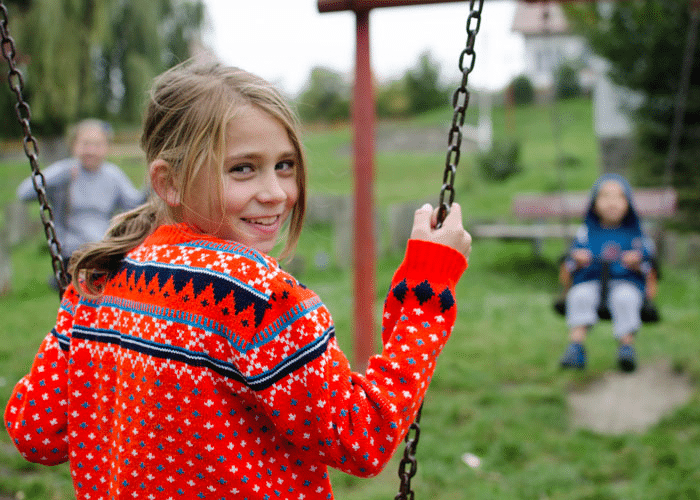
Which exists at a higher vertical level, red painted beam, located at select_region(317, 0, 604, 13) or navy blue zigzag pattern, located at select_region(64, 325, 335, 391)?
red painted beam, located at select_region(317, 0, 604, 13)

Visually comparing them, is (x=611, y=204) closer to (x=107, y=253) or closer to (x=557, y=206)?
(x=107, y=253)

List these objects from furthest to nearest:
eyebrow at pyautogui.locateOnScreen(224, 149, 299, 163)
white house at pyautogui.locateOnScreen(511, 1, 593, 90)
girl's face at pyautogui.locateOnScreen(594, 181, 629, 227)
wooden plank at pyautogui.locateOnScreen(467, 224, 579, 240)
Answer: white house at pyautogui.locateOnScreen(511, 1, 593, 90), wooden plank at pyautogui.locateOnScreen(467, 224, 579, 240), girl's face at pyautogui.locateOnScreen(594, 181, 629, 227), eyebrow at pyautogui.locateOnScreen(224, 149, 299, 163)

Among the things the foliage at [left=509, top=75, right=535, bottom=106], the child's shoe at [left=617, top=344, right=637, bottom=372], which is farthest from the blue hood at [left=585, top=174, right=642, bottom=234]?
the foliage at [left=509, top=75, right=535, bottom=106]

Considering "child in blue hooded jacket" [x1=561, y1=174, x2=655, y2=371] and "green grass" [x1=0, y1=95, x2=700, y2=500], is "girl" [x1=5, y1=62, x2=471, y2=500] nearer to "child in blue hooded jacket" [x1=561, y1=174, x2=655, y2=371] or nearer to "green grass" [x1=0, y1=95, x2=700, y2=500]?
"green grass" [x1=0, y1=95, x2=700, y2=500]

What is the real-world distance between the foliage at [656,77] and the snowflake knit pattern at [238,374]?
920 centimetres

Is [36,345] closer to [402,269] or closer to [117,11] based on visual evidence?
[402,269]

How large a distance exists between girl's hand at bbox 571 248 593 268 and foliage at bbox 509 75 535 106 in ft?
96.7

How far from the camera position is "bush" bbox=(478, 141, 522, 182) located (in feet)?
62.4

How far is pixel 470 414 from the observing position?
4.49 meters

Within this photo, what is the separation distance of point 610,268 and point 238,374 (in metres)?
3.95

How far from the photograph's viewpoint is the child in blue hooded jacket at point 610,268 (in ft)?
14.3

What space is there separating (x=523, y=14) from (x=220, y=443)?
40.7 metres

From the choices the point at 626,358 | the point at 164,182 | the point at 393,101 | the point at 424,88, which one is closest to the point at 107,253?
the point at 164,182

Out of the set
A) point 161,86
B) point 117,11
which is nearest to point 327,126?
point 117,11
